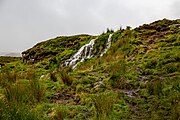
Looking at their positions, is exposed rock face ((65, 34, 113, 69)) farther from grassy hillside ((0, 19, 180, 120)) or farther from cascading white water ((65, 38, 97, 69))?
grassy hillside ((0, 19, 180, 120))

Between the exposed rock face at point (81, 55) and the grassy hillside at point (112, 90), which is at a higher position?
the exposed rock face at point (81, 55)

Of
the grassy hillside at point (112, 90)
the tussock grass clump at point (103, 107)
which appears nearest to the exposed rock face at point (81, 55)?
the grassy hillside at point (112, 90)

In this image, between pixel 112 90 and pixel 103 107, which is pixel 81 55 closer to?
pixel 112 90

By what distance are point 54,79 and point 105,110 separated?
15.3ft

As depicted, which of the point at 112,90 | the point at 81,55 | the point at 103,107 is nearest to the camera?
the point at 103,107

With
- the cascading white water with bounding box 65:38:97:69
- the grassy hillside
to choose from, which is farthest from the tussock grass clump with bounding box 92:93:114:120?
the cascading white water with bounding box 65:38:97:69

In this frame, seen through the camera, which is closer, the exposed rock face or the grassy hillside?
the grassy hillside

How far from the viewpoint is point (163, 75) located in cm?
1042

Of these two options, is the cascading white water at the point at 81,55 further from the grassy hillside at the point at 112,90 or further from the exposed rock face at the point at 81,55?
the grassy hillside at the point at 112,90

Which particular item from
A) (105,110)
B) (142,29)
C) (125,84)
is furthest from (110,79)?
(142,29)

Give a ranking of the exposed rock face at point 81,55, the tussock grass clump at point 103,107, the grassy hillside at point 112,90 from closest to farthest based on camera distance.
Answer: the tussock grass clump at point 103,107 < the grassy hillside at point 112,90 < the exposed rock face at point 81,55

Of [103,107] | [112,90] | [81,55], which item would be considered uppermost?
[81,55]

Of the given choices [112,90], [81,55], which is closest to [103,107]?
[112,90]

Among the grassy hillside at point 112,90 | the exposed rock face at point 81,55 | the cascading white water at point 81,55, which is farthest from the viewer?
the cascading white water at point 81,55
